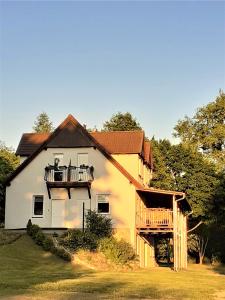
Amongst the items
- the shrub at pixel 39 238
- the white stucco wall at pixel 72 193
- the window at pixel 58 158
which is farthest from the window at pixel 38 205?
the shrub at pixel 39 238

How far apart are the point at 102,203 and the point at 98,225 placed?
2.96 metres

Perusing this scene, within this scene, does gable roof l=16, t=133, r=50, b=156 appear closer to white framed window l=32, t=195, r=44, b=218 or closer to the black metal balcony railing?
the black metal balcony railing

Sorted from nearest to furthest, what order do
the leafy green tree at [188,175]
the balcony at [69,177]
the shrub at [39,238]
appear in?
1. the shrub at [39,238]
2. the balcony at [69,177]
3. the leafy green tree at [188,175]

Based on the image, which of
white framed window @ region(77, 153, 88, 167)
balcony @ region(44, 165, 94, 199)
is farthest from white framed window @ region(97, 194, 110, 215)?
white framed window @ region(77, 153, 88, 167)

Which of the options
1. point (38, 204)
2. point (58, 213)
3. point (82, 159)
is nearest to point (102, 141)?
point (82, 159)

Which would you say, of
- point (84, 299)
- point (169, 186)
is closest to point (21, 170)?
point (169, 186)

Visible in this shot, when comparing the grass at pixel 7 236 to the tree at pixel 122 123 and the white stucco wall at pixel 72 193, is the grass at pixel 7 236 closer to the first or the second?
the white stucco wall at pixel 72 193

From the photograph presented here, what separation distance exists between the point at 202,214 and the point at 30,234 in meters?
18.5

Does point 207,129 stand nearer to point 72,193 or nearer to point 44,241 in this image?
point 72,193

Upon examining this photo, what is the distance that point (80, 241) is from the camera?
34.4 m

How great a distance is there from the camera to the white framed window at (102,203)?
3925cm

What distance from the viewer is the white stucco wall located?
127ft

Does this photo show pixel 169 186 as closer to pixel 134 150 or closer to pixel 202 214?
pixel 202 214

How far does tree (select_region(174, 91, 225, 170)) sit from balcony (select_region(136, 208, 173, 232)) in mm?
21805
